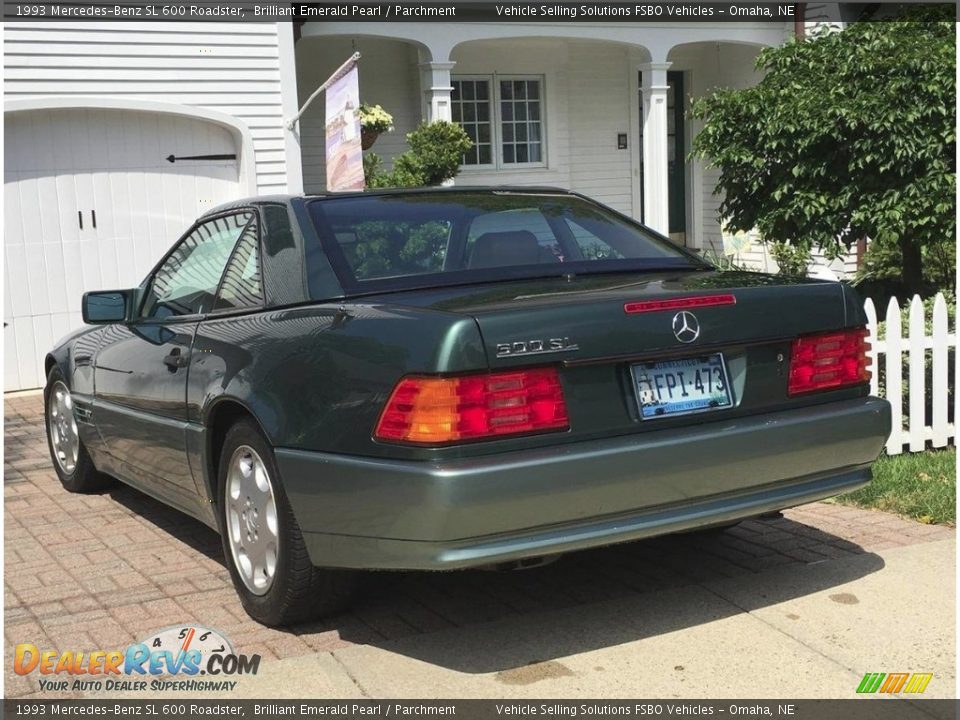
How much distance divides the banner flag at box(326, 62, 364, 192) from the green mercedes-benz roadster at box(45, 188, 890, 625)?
5191 millimetres

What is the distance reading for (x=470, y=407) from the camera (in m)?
3.53

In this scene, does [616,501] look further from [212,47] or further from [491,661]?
[212,47]

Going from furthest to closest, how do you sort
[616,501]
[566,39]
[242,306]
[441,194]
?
[566,39]
[441,194]
[242,306]
[616,501]

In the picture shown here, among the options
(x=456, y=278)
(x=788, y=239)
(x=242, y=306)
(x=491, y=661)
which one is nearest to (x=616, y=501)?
(x=491, y=661)

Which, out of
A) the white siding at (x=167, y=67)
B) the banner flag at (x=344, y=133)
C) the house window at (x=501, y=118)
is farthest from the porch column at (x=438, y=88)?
the banner flag at (x=344, y=133)

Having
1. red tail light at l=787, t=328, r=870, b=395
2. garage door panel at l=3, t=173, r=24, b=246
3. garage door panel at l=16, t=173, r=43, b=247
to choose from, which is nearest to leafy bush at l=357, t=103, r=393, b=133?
garage door panel at l=16, t=173, r=43, b=247

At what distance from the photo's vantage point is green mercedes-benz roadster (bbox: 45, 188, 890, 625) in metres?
3.56

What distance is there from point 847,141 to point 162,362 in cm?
567

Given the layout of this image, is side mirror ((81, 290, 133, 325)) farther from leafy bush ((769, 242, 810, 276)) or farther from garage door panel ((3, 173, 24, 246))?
leafy bush ((769, 242, 810, 276))

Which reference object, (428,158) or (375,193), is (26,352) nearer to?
(428,158)

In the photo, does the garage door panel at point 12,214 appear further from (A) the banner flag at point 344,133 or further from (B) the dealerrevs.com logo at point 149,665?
(B) the dealerrevs.com logo at point 149,665

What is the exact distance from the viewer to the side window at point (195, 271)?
483cm

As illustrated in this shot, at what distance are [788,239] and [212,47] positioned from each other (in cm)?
567
